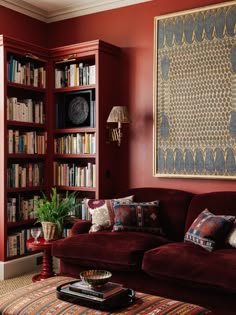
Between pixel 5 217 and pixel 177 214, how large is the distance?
168 cm

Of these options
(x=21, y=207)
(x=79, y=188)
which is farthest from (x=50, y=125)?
(x=21, y=207)

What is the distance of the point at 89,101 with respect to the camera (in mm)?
4637

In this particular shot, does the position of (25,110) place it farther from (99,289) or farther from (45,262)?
(99,289)

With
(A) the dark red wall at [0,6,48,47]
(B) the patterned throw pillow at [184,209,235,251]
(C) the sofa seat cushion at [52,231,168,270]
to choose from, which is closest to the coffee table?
(C) the sofa seat cushion at [52,231,168,270]

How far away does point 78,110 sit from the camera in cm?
469

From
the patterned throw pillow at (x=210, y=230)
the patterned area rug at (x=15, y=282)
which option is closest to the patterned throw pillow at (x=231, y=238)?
the patterned throw pillow at (x=210, y=230)

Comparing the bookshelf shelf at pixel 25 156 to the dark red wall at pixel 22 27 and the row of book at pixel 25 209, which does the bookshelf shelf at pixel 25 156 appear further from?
the dark red wall at pixel 22 27

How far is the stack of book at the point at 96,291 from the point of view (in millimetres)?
2359

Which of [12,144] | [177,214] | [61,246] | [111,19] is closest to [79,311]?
[61,246]

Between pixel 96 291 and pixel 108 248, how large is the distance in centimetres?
103

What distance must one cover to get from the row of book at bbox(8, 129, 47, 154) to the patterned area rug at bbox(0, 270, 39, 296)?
1.26m

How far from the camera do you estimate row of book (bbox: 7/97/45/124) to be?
4.41m

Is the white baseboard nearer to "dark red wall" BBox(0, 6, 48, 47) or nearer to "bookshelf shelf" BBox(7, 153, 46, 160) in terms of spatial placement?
"bookshelf shelf" BBox(7, 153, 46, 160)

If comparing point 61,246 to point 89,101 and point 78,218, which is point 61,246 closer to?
point 78,218
